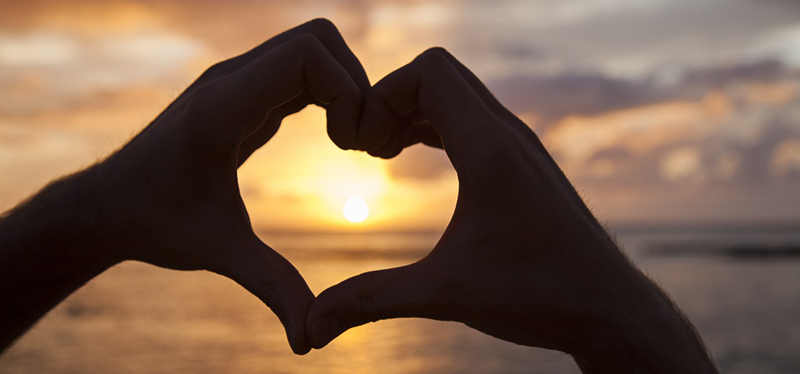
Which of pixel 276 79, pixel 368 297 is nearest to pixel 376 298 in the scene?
pixel 368 297

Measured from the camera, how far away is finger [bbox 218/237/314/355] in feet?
6.25

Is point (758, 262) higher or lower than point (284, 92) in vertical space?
higher

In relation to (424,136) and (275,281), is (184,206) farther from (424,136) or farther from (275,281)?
(424,136)

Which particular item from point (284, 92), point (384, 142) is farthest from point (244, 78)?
point (384, 142)

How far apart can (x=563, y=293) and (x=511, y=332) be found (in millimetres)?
234

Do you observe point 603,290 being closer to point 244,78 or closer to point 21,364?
point 244,78

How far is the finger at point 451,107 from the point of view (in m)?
1.88

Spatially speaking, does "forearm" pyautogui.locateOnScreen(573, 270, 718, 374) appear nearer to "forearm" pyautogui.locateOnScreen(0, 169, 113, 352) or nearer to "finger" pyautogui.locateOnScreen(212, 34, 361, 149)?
"finger" pyautogui.locateOnScreen(212, 34, 361, 149)

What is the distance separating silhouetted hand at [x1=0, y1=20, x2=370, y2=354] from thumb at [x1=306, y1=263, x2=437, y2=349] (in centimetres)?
8

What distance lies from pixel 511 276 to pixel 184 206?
3.90 ft

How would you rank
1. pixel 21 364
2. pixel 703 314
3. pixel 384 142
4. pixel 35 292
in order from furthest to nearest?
1. pixel 703 314
2. pixel 21 364
3. pixel 384 142
4. pixel 35 292

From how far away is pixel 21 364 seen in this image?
1505 centimetres

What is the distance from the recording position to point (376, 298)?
192cm

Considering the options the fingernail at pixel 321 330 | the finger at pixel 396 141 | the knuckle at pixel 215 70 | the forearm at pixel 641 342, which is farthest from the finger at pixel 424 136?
the forearm at pixel 641 342
